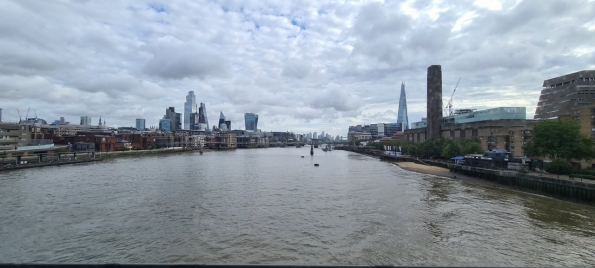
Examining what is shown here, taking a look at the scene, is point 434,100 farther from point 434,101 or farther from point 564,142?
point 564,142

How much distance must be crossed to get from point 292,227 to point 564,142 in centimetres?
4121

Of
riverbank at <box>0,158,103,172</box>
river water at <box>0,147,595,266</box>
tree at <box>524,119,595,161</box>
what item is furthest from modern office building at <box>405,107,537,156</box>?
riverbank at <box>0,158,103,172</box>

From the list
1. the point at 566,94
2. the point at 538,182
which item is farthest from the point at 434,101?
the point at 538,182

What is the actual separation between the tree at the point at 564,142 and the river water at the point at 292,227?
11289 mm

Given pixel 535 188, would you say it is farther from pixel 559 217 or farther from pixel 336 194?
pixel 336 194

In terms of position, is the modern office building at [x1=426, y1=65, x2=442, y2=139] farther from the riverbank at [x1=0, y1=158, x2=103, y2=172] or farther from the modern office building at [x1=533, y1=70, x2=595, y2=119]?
the riverbank at [x1=0, y1=158, x2=103, y2=172]

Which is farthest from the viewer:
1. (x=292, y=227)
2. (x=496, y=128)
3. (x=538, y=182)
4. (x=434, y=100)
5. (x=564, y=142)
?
(x=434, y=100)

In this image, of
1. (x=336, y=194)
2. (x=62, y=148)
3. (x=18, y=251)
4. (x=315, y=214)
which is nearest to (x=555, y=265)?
(x=315, y=214)

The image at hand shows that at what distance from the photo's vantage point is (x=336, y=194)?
35.0 meters

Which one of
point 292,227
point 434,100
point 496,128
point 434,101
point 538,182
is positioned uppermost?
point 434,100

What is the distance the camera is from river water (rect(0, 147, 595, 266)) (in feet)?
53.9

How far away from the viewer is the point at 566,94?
91.1 meters

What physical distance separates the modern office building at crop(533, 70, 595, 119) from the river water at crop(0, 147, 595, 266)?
7413 cm

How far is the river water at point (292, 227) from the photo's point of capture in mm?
16438
